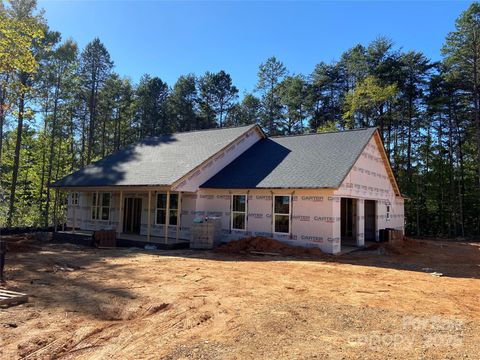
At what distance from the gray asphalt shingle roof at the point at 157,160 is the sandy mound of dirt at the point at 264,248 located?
3.68 meters

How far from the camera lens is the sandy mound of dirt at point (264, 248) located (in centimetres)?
1423

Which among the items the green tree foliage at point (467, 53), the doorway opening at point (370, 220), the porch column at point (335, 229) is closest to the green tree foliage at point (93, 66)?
the doorway opening at point (370, 220)

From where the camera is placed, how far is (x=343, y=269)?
11.5 metres

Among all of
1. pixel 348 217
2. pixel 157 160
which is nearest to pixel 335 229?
pixel 348 217

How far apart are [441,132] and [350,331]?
32.3m

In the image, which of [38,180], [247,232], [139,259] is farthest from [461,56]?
[38,180]

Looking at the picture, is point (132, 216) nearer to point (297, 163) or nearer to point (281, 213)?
point (281, 213)

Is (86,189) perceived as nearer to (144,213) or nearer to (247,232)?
(144,213)

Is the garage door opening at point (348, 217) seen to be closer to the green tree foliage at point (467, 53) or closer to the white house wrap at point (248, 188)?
the white house wrap at point (248, 188)

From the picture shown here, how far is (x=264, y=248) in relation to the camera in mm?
14797

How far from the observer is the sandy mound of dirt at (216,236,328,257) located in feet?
46.7

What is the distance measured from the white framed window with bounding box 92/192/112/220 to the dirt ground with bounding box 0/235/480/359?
345 inches

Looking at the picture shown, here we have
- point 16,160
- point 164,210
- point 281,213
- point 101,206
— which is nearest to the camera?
point 281,213

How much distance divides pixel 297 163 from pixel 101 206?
37.7 ft
